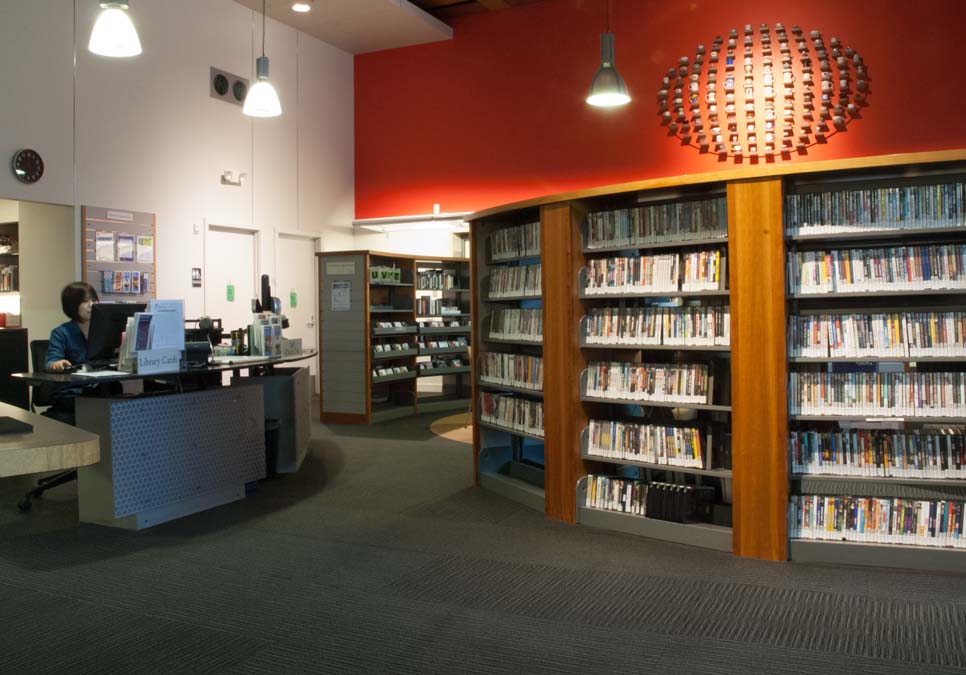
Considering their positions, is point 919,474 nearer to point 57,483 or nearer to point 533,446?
point 533,446

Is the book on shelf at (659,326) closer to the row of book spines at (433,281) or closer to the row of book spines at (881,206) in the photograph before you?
the row of book spines at (881,206)

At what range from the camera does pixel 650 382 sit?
444cm

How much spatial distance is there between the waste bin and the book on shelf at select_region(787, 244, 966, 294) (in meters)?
3.80

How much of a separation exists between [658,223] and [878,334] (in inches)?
50.3

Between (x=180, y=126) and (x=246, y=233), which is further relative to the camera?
(x=246, y=233)

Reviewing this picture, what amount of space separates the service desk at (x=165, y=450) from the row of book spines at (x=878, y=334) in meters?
3.52

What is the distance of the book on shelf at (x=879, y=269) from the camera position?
380 cm

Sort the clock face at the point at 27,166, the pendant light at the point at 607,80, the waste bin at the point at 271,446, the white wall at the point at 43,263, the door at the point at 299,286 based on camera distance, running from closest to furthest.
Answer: the waste bin at the point at 271,446 → the clock face at the point at 27,166 → the pendant light at the point at 607,80 → the white wall at the point at 43,263 → the door at the point at 299,286

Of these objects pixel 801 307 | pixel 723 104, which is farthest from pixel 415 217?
pixel 801 307

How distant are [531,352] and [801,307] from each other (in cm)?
186

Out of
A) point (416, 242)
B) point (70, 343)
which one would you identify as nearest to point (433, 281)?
point (416, 242)

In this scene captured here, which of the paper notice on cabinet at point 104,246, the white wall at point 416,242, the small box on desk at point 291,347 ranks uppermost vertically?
the white wall at point 416,242

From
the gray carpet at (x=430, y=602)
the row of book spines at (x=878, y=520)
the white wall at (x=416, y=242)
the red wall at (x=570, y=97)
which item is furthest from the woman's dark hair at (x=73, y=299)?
the red wall at (x=570, y=97)

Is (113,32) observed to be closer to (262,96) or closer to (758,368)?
(262,96)
